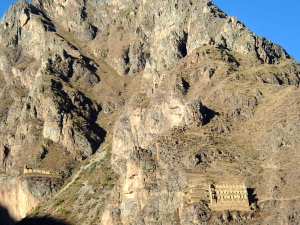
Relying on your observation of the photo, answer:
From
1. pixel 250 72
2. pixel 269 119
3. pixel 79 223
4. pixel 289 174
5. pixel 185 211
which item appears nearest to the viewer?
pixel 185 211

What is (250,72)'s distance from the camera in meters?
186

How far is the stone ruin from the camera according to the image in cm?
11912

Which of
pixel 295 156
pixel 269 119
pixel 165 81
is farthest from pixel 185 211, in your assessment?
pixel 165 81

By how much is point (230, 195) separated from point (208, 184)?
569 cm

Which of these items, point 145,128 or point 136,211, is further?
point 145,128

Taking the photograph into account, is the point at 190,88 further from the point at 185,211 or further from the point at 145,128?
the point at 185,211

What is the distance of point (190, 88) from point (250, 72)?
20064 millimetres

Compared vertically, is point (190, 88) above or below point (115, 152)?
above

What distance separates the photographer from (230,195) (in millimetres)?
119750

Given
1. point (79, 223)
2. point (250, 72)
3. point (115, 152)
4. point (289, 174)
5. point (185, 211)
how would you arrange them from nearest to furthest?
point (185, 211) → point (289, 174) → point (79, 223) → point (250, 72) → point (115, 152)

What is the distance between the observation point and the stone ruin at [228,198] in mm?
119125

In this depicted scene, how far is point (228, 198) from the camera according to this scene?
392 ft

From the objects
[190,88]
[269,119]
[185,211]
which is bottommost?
[185,211]

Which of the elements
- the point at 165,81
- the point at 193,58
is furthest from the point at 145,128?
the point at 193,58
